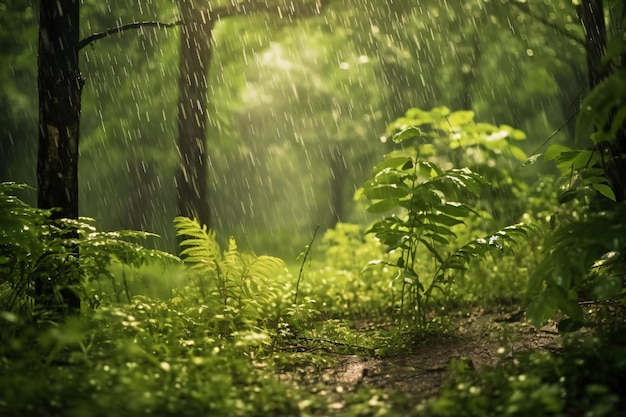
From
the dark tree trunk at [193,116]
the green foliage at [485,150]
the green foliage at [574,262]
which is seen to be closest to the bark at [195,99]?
the dark tree trunk at [193,116]

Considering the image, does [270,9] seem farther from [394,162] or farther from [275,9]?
[394,162]

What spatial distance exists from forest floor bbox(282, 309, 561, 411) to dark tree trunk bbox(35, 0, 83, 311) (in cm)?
270

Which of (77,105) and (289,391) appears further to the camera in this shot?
(77,105)

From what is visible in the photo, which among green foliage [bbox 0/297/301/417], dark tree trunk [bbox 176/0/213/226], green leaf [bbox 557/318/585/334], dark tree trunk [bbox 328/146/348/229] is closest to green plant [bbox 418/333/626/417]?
green leaf [bbox 557/318/585/334]

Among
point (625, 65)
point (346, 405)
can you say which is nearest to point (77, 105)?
point (346, 405)

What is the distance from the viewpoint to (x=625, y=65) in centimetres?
462

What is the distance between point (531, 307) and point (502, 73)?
14.3 meters

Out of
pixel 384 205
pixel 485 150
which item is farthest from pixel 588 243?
pixel 485 150

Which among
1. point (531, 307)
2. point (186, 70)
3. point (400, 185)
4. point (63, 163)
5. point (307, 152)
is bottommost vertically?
point (531, 307)

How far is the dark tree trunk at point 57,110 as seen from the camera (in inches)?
225

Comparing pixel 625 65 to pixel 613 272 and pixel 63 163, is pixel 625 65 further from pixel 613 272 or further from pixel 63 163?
pixel 63 163

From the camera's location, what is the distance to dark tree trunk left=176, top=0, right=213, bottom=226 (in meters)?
10.2

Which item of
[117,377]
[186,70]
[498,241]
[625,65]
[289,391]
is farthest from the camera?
[186,70]

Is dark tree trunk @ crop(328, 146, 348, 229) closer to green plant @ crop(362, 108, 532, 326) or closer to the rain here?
the rain
